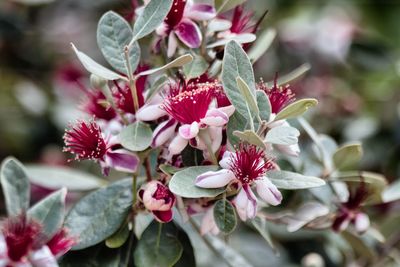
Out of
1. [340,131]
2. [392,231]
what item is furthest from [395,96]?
[392,231]

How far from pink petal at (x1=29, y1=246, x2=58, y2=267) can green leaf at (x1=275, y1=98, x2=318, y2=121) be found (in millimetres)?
315

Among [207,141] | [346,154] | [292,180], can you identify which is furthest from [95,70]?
[346,154]

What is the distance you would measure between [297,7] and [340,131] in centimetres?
86

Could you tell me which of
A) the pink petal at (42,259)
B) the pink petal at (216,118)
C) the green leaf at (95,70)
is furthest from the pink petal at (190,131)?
the pink petal at (42,259)

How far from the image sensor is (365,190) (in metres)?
1.08

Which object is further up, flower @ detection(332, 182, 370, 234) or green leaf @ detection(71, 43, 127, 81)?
green leaf @ detection(71, 43, 127, 81)

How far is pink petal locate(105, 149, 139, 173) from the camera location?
0.91 m

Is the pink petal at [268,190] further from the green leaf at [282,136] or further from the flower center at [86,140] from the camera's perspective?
the flower center at [86,140]

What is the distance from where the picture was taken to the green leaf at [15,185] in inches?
38.9

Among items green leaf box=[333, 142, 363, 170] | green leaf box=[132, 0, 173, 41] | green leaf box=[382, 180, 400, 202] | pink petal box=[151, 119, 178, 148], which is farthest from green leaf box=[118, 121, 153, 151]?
green leaf box=[382, 180, 400, 202]

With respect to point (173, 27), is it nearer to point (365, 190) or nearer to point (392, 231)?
point (365, 190)

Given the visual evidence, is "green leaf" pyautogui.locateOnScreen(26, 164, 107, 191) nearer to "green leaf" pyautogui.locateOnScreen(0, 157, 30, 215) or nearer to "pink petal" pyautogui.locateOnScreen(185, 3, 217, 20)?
"green leaf" pyautogui.locateOnScreen(0, 157, 30, 215)

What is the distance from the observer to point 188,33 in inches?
36.6

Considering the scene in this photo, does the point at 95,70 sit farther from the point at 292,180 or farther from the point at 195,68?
the point at 292,180
